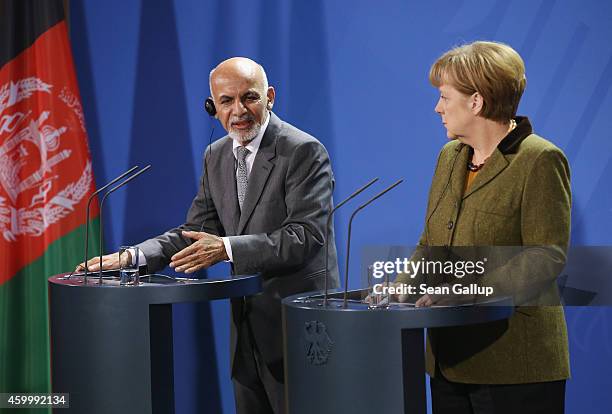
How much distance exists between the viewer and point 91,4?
4.82m

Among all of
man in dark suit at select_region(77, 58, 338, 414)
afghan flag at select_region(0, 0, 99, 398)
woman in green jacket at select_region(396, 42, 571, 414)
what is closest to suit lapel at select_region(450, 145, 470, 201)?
woman in green jacket at select_region(396, 42, 571, 414)

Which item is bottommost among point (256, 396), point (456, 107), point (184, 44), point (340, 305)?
point (256, 396)

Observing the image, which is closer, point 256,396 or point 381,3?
point 256,396

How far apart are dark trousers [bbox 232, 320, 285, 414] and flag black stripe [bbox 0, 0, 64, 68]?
2.07 metres

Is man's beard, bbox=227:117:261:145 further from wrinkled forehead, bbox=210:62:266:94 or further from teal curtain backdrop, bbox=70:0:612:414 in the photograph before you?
teal curtain backdrop, bbox=70:0:612:414

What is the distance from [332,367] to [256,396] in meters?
1.16

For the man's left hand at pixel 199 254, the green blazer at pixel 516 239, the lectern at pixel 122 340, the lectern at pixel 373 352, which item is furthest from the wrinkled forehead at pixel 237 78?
the lectern at pixel 373 352

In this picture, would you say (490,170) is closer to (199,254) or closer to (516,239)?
(516,239)

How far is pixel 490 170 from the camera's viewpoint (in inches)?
94.7

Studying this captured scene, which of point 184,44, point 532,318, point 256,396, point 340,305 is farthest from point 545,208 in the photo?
point 184,44

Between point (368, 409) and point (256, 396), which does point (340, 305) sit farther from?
point (256, 396)

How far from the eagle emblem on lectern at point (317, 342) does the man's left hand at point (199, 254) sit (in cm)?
83

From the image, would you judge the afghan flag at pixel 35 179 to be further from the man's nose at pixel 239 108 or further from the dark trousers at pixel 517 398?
the dark trousers at pixel 517 398

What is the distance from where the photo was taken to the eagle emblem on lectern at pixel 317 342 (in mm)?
2299
